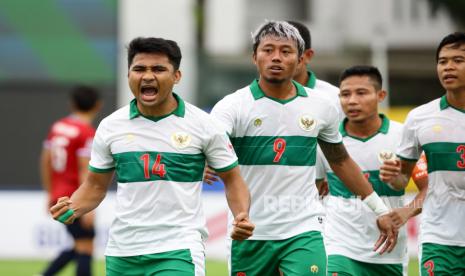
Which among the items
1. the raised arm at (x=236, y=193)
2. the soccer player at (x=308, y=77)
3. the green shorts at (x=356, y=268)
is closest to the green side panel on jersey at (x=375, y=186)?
the soccer player at (x=308, y=77)

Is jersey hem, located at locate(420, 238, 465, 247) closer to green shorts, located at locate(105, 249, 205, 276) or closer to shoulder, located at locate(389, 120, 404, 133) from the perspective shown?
shoulder, located at locate(389, 120, 404, 133)

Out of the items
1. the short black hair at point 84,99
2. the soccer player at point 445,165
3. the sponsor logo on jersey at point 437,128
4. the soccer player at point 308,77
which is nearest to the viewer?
the soccer player at point 445,165

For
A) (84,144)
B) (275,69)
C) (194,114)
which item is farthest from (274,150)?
(84,144)

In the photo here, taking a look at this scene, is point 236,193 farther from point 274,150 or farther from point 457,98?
point 457,98

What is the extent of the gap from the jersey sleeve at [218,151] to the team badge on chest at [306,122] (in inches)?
37.5

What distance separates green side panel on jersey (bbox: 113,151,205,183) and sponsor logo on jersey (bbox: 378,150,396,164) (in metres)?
2.70

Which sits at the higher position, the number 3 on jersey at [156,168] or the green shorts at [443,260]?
the number 3 on jersey at [156,168]

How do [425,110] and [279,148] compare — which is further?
[425,110]

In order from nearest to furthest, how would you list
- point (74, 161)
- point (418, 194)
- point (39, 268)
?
1. point (418, 194)
2. point (74, 161)
3. point (39, 268)

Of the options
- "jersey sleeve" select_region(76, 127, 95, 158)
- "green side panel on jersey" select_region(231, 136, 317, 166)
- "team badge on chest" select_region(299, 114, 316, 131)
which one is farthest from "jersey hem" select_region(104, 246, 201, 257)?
"jersey sleeve" select_region(76, 127, 95, 158)

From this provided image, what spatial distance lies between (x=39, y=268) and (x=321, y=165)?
7.55 meters

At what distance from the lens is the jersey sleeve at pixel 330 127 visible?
817cm

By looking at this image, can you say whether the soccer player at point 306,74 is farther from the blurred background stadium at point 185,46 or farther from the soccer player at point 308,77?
the blurred background stadium at point 185,46

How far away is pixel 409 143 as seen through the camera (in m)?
8.65
